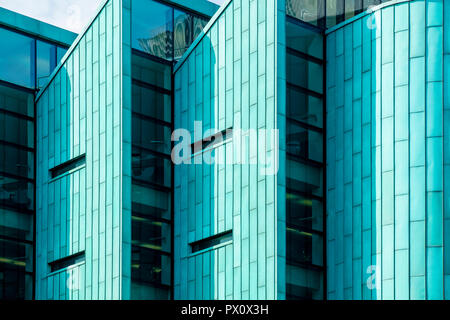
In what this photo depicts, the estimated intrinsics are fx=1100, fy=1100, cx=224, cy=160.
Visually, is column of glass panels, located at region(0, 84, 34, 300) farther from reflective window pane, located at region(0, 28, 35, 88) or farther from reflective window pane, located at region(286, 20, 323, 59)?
reflective window pane, located at region(286, 20, 323, 59)

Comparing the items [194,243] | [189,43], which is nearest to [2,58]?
[189,43]

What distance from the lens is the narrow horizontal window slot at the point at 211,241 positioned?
4678 centimetres

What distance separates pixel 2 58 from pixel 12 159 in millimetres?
5296

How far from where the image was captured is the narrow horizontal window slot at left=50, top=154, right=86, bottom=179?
5291 cm

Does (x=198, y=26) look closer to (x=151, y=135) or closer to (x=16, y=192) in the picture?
(x=151, y=135)

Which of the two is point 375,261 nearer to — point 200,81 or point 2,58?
point 200,81

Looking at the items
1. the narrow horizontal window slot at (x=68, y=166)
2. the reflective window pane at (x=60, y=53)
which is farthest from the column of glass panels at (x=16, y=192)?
the reflective window pane at (x=60, y=53)

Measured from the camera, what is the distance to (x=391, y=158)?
145 ft

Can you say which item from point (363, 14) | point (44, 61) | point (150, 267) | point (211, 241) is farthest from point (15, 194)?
point (363, 14)

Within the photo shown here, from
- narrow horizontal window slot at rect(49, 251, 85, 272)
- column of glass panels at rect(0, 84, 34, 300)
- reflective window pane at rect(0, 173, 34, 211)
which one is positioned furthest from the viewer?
reflective window pane at rect(0, 173, 34, 211)

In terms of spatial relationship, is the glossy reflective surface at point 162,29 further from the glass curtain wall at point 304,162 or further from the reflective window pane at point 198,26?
the glass curtain wall at point 304,162

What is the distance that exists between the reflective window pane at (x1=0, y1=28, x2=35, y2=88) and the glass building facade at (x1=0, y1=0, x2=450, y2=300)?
2.36 m

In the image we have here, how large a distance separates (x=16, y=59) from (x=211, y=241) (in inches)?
661

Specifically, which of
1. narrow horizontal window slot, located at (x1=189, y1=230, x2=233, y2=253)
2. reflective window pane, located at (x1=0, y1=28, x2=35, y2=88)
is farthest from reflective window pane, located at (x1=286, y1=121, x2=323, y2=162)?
reflective window pane, located at (x1=0, y1=28, x2=35, y2=88)
